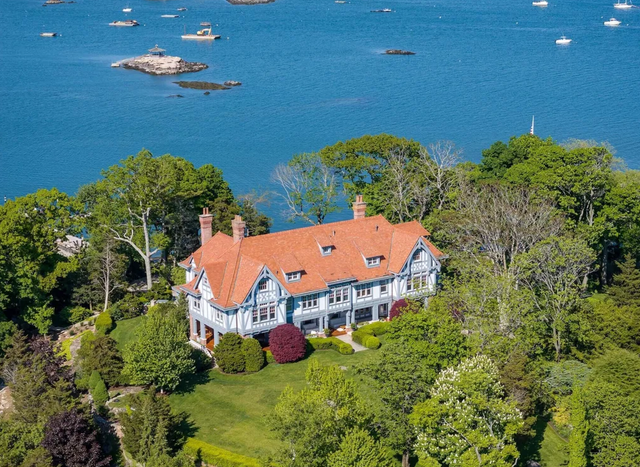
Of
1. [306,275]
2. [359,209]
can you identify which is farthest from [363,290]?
[359,209]

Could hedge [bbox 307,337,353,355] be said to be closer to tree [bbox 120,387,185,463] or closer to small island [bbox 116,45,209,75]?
tree [bbox 120,387,185,463]

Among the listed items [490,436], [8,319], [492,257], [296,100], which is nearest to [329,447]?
[490,436]

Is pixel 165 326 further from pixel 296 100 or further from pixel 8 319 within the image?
pixel 296 100

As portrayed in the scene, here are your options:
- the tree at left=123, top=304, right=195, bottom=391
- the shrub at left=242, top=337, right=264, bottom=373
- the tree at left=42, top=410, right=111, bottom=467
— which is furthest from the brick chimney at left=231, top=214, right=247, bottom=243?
the tree at left=42, top=410, right=111, bottom=467

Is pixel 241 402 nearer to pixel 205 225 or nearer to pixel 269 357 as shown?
pixel 269 357

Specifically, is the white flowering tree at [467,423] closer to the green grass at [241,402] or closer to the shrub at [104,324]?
the green grass at [241,402]

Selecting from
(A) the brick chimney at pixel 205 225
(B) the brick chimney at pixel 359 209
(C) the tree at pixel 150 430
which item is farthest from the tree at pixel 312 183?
(C) the tree at pixel 150 430
